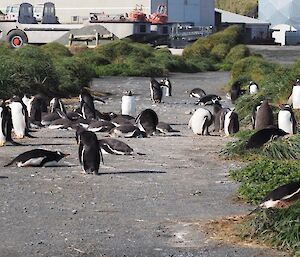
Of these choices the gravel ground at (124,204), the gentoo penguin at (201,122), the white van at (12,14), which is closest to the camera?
the gravel ground at (124,204)

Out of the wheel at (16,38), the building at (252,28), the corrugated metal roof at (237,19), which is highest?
the corrugated metal roof at (237,19)

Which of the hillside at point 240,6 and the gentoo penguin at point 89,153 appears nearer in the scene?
the gentoo penguin at point 89,153

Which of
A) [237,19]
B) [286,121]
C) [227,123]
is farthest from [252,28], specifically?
[286,121]

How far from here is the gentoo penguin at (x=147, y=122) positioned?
14.8m

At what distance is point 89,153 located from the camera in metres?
10.2

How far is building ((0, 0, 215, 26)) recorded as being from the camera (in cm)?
5681

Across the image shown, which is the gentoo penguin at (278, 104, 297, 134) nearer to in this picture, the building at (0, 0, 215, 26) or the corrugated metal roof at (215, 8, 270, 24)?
the building at (0, 0, 215, 26)

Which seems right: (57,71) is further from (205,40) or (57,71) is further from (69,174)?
(205,40)

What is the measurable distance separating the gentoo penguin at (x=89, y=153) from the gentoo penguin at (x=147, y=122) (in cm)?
436

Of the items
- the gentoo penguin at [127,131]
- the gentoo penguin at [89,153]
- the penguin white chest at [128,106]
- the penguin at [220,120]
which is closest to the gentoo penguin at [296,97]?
the penguin at [220,120]

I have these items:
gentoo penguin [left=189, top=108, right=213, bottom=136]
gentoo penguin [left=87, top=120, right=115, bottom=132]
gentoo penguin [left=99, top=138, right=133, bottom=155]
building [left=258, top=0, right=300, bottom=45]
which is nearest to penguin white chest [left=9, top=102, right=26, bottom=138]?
gentoo penguin [left=87, top=120, right=115, bottom=132]

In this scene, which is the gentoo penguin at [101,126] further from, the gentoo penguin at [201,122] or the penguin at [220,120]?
the penguin at [220,120]

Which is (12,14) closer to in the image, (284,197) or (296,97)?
(296,97)

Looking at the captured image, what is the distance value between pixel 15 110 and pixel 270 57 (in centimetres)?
3302
